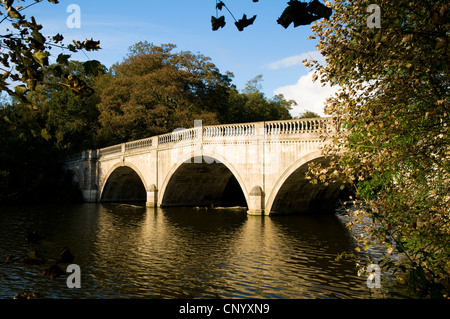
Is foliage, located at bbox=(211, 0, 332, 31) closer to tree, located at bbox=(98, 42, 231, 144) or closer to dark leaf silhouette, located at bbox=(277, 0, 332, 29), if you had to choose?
dark leaf silhouette, located at bbox=(277, 0, 332, 29)

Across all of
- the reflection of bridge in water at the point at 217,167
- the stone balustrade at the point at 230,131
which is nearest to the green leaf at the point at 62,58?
the reflection of bridge in water at the point at 217,167

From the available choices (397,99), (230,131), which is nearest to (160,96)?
(230,131)

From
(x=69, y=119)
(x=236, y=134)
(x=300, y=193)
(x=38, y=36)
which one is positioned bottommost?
(x=300, y=193)

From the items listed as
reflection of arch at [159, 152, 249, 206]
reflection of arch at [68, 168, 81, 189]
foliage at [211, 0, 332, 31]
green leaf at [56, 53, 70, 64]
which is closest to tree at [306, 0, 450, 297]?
foliage at [211, 0, 332, 31]

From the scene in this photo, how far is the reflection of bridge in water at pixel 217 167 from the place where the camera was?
19.0 meters

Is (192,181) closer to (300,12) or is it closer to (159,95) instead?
(159,95)

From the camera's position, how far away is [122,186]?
35.4 meters

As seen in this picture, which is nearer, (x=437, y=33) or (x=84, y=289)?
(x=437, y=33)

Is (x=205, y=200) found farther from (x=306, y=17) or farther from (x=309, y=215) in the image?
(x=306, y=17)

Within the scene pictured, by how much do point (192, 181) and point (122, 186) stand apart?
9872 mm

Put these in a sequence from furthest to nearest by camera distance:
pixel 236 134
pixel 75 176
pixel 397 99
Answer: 1. pixel 75 176
2. pixel 236 134
3. pixel 397 99
